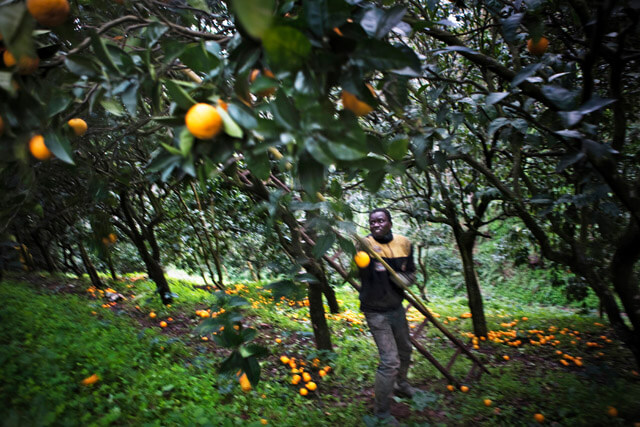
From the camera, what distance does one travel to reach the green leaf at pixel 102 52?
115 centimetres

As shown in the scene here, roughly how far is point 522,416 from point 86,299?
5.21 meters

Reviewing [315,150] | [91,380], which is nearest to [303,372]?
[91,380]

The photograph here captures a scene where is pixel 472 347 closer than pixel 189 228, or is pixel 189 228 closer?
pixel 472 347

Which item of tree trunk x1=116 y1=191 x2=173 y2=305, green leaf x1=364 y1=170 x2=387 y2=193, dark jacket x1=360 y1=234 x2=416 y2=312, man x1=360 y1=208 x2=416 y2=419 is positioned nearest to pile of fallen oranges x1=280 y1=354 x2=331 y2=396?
man x1=360 y1=208 x2=416 y2=419

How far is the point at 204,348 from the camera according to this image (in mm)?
3883

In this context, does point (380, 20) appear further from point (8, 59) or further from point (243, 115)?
point (8, 59)

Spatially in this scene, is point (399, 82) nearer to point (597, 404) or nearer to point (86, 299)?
point (597, 404)

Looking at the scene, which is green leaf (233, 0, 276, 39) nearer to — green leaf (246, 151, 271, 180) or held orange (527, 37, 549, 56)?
green leaf (246, 151, 271, 180)

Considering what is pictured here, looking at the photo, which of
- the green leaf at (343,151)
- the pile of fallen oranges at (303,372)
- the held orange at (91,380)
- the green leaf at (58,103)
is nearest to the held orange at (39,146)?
the green leaf at (58,103)

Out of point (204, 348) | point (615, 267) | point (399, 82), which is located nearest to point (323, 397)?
point (204, 348)

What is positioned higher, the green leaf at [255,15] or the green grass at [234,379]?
the green leaf at [255,15]

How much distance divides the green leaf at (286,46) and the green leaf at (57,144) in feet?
2.42

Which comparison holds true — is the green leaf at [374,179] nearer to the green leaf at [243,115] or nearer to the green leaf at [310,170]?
the green leaf at [310,170]

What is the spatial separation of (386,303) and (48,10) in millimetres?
2747
